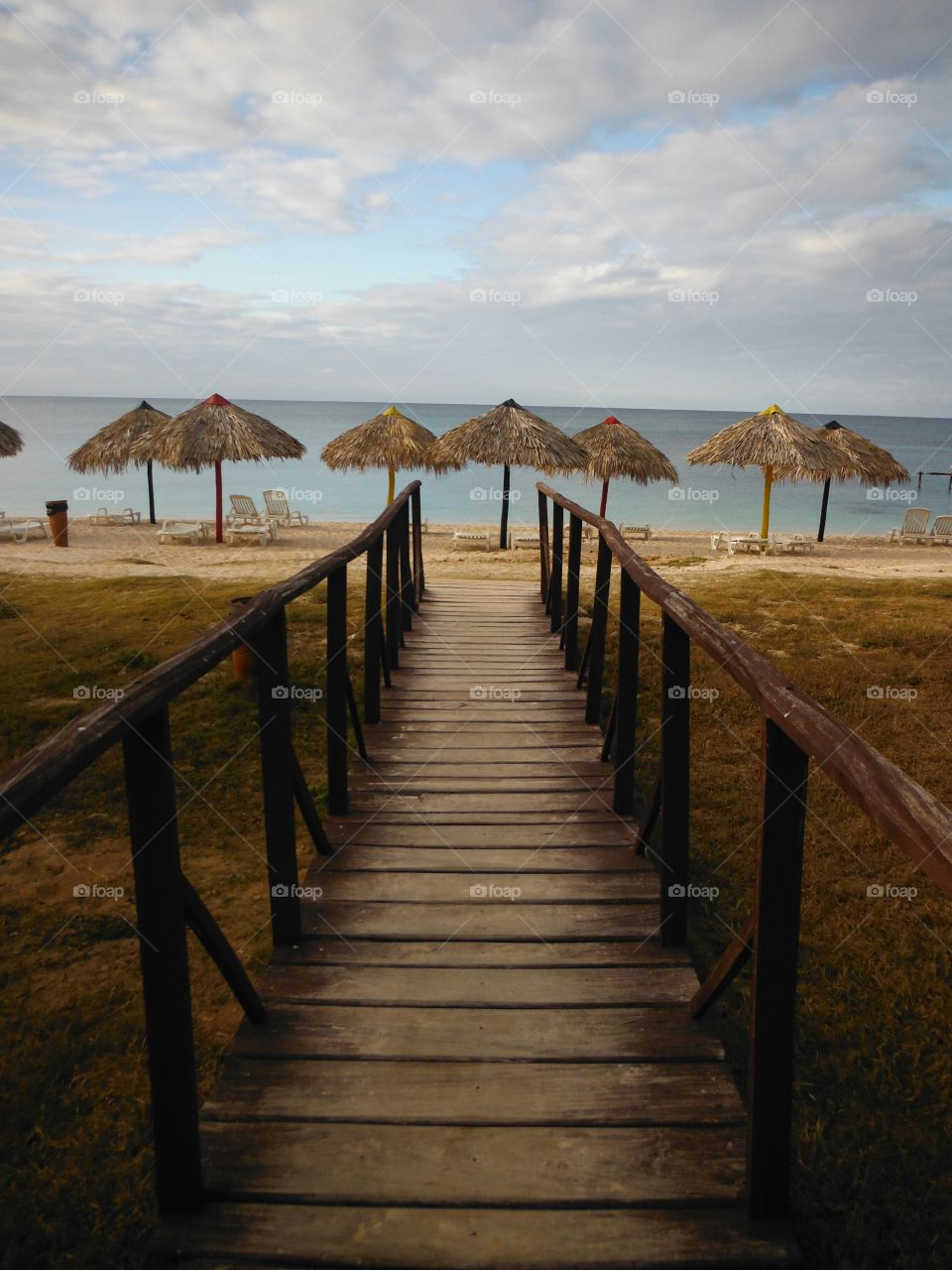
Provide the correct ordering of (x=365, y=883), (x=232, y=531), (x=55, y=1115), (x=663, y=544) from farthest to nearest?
(x=663, y=544)
(x=232, y=531)
(x=365, y=883)
(x=55, y=1115)

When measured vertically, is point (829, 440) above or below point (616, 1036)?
above

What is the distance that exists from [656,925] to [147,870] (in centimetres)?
173

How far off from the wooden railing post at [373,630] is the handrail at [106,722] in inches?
76.1

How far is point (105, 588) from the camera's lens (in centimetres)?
1013

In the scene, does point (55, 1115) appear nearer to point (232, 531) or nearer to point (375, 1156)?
point (375, 1156)

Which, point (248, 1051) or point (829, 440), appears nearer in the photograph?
point (248, 1051)

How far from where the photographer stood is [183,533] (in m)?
17.0

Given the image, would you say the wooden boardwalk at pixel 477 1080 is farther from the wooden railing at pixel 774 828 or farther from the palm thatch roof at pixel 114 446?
the palm thatch roof at pixel 114 446

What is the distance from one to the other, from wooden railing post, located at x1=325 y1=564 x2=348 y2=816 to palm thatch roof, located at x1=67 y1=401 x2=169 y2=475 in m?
17.7

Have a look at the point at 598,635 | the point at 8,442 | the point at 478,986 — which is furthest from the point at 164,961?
the point at 8,442

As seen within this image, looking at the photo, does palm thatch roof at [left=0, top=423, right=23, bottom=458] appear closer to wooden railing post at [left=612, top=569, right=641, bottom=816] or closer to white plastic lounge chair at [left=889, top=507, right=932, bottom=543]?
wooden railing post at [left=612, top=569, right=641, bottom=816]

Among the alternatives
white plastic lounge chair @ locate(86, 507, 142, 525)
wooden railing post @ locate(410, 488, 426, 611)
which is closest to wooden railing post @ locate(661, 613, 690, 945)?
wooden railing post @ locate(410, 488, 426, 611)

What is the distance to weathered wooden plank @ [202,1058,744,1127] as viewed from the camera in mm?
1876

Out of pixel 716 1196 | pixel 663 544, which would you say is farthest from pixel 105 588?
pixel 663 544
